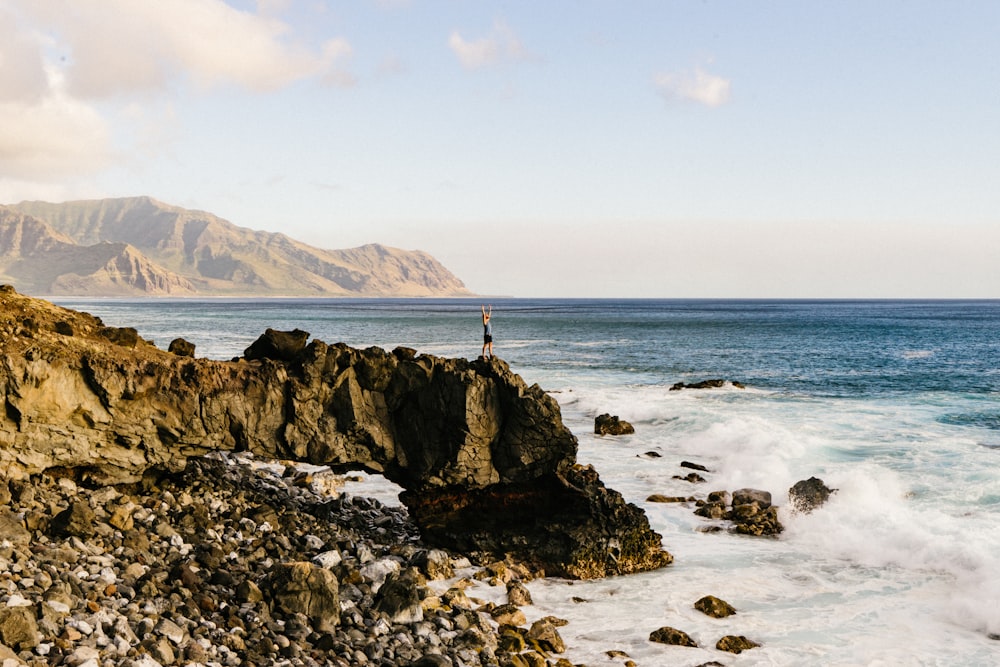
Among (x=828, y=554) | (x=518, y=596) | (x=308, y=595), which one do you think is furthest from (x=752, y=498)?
(x=308, y=595)

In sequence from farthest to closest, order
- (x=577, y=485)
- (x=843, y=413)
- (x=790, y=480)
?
(x=843, y=413)
(x=790, y=480)
(x=577, y=485)

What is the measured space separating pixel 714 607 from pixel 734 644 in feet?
4.40

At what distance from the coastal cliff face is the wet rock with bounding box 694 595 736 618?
2235 mm

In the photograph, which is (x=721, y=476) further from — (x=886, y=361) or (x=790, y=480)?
(x=886, y=361)

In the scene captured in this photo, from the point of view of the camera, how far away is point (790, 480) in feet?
84.3

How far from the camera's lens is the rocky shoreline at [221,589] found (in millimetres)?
11062

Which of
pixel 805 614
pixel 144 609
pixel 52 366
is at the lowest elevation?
pixel 805 614

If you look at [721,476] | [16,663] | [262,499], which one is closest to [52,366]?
[262,499]

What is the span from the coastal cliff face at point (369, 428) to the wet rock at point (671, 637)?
Result: 3.14 metres

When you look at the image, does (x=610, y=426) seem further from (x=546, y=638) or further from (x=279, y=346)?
(x=546, y=638)

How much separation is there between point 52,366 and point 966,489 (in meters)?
25.3

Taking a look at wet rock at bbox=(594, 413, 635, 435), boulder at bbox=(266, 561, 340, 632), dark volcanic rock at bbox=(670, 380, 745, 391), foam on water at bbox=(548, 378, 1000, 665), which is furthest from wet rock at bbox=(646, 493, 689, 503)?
dark volcanic rock at bbox=(670, 380, 745, 391)

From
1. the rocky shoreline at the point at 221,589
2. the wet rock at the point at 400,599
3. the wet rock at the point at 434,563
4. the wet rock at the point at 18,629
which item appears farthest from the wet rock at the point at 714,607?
the wet rock at the point at 18,629

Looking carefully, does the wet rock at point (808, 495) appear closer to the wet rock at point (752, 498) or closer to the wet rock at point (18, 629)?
the wet rock at point (752, 498)
